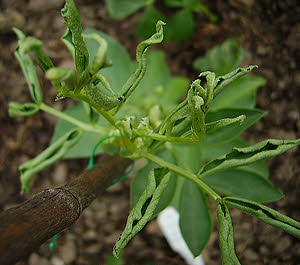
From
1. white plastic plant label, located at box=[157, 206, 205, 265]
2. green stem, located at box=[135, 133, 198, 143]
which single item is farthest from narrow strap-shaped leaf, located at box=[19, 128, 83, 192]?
white plastic plant label, located at box=[157, 206, 205, 265]

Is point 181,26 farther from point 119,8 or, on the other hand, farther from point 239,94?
point 239,94

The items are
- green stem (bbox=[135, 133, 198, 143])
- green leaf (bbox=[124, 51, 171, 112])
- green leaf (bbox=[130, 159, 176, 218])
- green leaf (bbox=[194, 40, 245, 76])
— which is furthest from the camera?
green leaf (bbox=[194, 40, 245, 76])

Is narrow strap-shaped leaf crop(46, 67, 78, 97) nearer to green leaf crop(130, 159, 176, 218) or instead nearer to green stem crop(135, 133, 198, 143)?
green stem crop(135, 133, 198, 143)

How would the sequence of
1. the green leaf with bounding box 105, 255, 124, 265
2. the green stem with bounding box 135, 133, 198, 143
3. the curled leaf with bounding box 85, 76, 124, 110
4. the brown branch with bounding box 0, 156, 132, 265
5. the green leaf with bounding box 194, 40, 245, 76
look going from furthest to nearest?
the green leaf with bounding box 105, 255, 124, 265
the green leaf with bounding box 194, 40, 245, 76
the green stem with bounding box 135, 133, 198, 143
the curled leaf with bounding box 85, 76, 124, 110
the brown branch with bounding box 0, 156, 132, 265

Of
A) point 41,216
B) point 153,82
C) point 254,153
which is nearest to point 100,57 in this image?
point 41,216

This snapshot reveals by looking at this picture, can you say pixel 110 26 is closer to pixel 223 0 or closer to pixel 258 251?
pixel 223 0
